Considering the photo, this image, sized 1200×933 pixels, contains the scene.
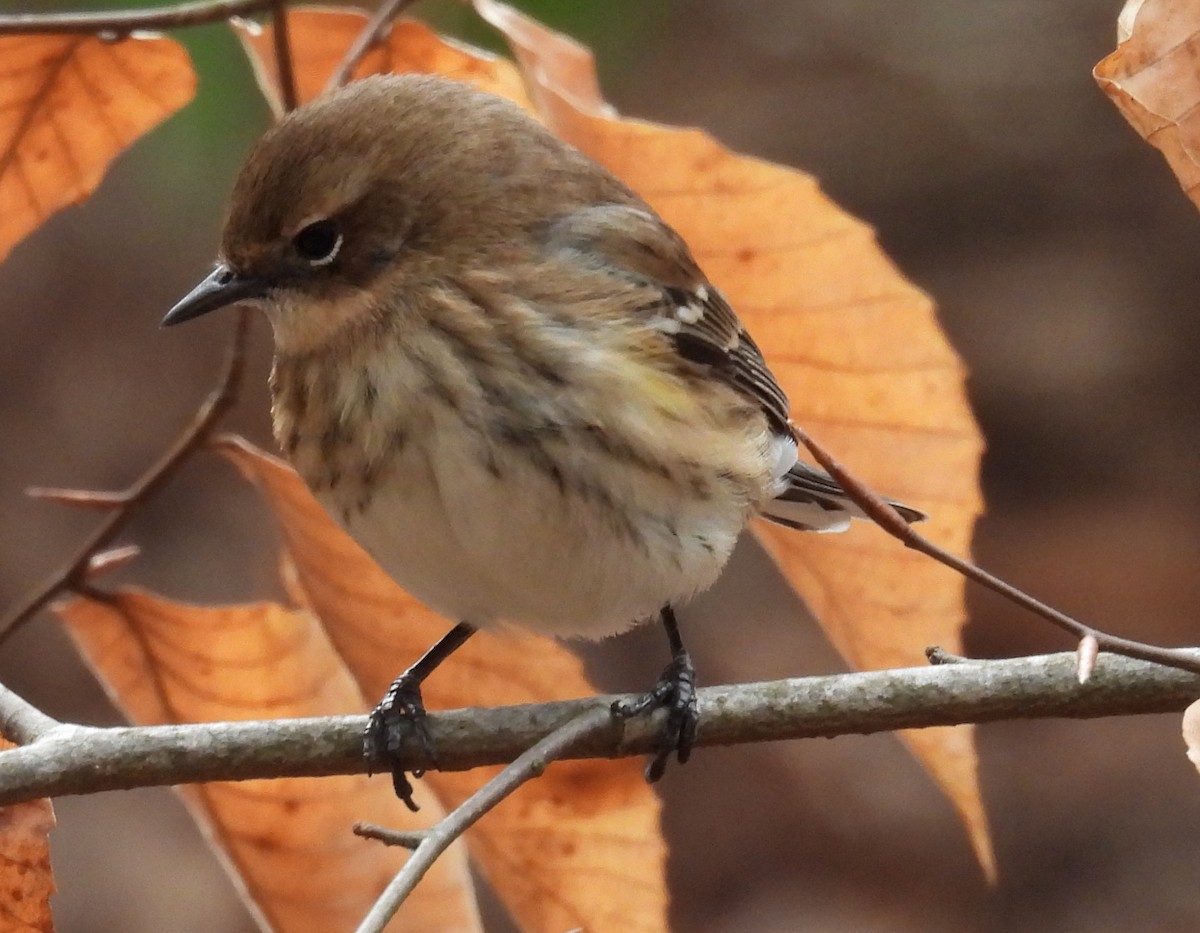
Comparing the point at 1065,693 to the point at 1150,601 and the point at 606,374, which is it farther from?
the point at 1150,601

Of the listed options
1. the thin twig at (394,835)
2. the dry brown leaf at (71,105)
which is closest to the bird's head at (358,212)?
the dry brown leaf at (71,105)

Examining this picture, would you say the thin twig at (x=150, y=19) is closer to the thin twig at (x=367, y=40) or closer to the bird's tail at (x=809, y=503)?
the thin twig at (x=367, y=40)

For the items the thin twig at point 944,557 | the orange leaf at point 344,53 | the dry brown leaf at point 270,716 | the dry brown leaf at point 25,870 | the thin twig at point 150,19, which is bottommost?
the dry brown leaf at point 270,716

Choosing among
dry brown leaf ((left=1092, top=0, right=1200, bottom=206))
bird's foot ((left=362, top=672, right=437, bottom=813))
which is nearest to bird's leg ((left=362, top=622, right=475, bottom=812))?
bird's foot ((left=362, top=672, right=437, bottom=813))

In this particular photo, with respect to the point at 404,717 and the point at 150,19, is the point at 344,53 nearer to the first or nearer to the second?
the point at 150,19

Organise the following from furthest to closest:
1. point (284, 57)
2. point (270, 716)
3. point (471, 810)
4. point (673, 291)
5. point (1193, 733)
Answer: point (673, 291) < point (270, 716) < point (284, 57) < point (471, 810) < point (1193, 733)

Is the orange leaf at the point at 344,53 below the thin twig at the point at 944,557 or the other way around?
the other way around

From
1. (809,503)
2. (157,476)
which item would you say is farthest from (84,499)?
(809,503)
